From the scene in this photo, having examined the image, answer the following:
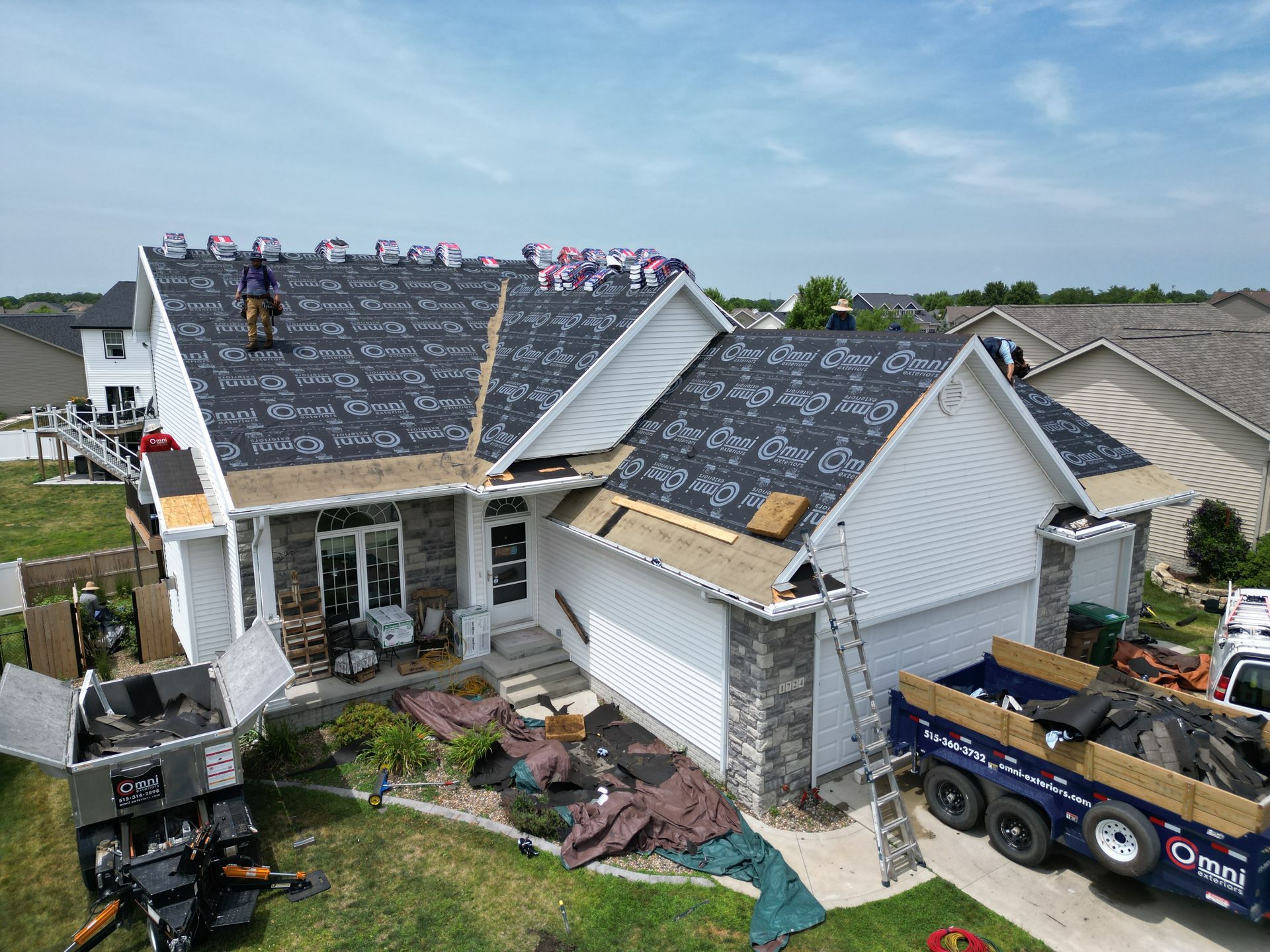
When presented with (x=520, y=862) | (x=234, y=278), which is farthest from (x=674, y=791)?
(x=234, y=278)

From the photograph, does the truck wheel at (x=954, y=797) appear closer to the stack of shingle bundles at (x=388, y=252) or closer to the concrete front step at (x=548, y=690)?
the concrete front step at (x=548, y=690)

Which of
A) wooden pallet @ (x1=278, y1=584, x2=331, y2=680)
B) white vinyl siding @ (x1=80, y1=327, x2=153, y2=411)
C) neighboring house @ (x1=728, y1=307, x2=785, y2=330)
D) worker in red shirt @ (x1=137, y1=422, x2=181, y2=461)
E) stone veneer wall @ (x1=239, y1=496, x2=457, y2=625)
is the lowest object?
wooden pallet @ (x1=278, y1=584, x2=331, y2=680)

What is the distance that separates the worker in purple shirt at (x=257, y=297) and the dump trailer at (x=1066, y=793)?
12.6m

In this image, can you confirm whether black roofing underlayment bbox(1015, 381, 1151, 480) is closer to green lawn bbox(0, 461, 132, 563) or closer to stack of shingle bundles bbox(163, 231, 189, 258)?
stack of shingle bundles bbox(163, 231, 189, 258)

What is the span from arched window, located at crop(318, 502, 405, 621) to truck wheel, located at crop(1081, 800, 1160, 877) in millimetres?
10738

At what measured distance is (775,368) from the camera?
44.4 feet

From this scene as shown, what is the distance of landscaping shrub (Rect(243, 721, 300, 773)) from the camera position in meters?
11.2

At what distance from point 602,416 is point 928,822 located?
26.5 feet

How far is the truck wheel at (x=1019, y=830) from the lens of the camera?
9.23m

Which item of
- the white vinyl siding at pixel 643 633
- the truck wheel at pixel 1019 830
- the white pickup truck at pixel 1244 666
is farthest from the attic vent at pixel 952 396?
the truck wheel at pixel 1019 830

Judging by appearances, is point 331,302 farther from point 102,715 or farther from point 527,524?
point 102,715

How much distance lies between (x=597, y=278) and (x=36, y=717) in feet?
38.9

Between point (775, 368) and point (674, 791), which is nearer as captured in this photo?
point (674, 791)

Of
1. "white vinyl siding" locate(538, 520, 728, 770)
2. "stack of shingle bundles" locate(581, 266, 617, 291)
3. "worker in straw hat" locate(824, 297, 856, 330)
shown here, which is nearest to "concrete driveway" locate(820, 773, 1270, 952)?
"white vinyl siding" locate(538, 520, 728, 770)
